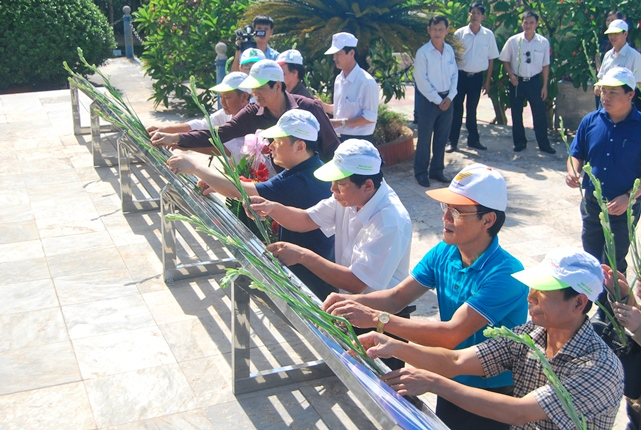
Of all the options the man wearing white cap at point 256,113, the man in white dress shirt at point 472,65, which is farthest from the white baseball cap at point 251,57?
the man in white dress shirt at point 472,65

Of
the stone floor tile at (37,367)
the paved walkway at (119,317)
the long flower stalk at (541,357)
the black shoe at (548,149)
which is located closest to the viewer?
the long flower stalk at (541,357)

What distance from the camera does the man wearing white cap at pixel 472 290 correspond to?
126 inches

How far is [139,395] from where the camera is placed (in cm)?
440

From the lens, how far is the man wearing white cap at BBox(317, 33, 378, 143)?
7.59 m

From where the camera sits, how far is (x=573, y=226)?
7.78 metres

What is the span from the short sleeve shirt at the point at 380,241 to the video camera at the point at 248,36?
16.3 feet

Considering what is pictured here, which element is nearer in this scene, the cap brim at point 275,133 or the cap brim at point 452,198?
the cap brim at point 452,198

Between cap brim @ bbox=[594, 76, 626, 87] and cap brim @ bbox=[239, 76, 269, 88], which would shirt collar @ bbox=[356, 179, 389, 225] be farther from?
cap brim @ bbox=[594, 76, 626, 87]

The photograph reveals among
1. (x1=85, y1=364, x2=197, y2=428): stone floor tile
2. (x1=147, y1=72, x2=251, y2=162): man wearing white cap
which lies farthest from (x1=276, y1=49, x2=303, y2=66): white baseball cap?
(x1=85, y1=364, x2=197, y2=428): stone floor tile

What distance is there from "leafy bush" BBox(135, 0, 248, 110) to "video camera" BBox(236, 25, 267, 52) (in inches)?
71.7

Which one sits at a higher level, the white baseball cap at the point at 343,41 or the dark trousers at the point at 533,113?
the white baseball cap at the point at 343,41

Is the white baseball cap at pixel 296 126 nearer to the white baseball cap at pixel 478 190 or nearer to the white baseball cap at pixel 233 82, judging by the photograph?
the white baseball cap at pixel 478 190

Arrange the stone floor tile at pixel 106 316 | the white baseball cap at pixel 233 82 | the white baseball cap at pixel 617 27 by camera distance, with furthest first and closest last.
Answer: the white baseball cap at pixel 617 27 < the white baseball cap at pixel 233 82 < the stone floor tile at pixel 106 316

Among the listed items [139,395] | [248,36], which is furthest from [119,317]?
[248,36]
